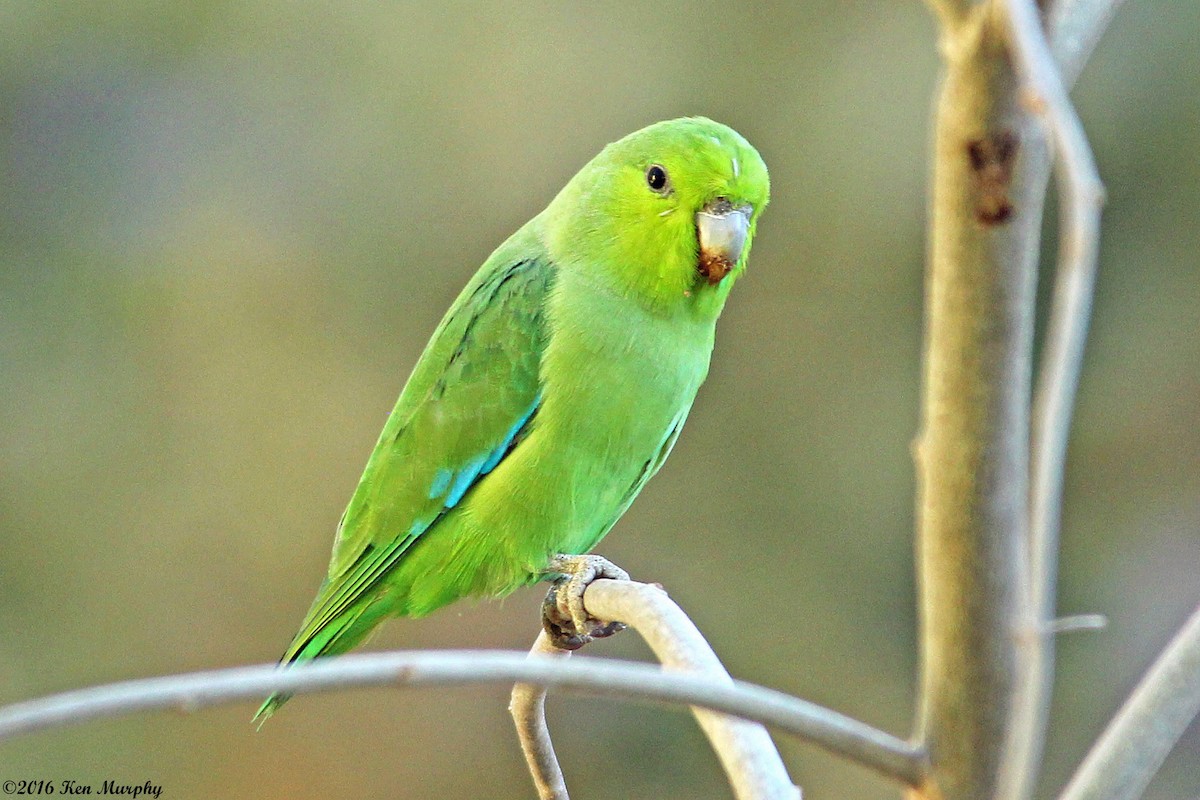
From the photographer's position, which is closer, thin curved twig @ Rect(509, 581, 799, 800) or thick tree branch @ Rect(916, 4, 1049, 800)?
thick tree branch @ Rect(916, 4, 1049, 800)

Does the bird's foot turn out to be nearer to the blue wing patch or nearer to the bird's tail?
the blue wing patch

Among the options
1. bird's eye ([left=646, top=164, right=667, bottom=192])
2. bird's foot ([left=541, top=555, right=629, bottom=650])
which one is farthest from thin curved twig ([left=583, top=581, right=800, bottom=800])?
bird's eye ([left=646, top=164, right=667, bottom=192])

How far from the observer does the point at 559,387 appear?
2.07 m

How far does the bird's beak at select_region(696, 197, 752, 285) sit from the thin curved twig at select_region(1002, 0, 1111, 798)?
49.6 inches

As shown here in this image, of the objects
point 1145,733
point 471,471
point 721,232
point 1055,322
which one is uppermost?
point 1055,322

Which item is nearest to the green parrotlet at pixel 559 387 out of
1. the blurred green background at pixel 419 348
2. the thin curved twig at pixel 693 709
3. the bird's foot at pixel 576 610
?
Result: the bird's foot at pixel 576 610

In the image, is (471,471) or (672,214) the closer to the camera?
(672,214)

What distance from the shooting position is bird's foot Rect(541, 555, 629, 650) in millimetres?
1829

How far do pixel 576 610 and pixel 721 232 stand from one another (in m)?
0.65

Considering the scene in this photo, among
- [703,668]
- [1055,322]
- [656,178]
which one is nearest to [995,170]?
[1055,322]

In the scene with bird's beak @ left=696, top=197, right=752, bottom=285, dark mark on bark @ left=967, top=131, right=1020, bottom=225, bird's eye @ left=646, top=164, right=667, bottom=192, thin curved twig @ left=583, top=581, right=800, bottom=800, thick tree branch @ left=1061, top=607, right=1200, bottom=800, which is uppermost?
dark mark on bark @ left=967, top=131, right=1020, bottom=225

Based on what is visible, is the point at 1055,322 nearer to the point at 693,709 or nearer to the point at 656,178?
the point at 693,709

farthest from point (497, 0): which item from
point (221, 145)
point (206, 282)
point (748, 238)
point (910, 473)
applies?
point (748, 238)

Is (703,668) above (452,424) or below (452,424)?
above
